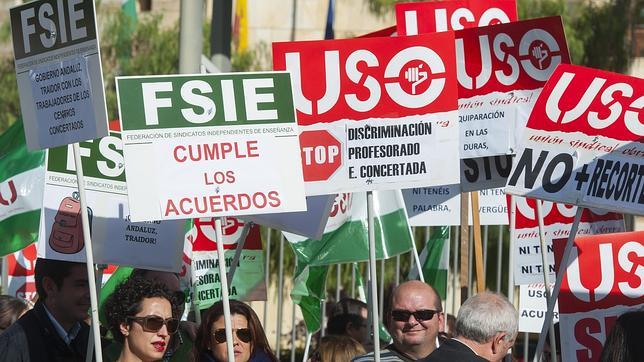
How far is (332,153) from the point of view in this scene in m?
7.29

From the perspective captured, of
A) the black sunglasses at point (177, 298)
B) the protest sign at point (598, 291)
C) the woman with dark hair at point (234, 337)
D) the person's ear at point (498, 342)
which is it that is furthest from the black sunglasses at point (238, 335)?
the protest sign at point (598, 291)

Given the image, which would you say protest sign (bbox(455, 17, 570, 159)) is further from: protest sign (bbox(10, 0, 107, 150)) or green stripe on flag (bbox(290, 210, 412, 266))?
protest sign (bbox(10, 0, 107, 150))

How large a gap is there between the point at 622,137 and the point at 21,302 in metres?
3.43

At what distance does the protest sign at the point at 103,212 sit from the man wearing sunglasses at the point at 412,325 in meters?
1.38

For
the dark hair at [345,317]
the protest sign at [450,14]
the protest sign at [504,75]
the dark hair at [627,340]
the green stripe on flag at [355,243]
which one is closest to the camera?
the dark hair at [627,340]

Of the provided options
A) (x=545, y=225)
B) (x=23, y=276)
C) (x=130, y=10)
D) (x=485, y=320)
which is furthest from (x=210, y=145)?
(x=130, y=10)

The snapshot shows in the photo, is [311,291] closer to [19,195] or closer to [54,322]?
[19,195]

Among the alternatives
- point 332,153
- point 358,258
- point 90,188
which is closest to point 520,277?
point 358,258

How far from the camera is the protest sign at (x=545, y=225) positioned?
858 cm

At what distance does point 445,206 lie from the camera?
9.85m

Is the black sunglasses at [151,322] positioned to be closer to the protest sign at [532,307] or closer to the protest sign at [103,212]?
the protest sign at [103,212]

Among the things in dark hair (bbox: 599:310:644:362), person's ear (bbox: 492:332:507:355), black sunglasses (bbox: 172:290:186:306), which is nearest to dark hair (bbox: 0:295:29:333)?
black sunglasses (bbox: 172:290:186:306)

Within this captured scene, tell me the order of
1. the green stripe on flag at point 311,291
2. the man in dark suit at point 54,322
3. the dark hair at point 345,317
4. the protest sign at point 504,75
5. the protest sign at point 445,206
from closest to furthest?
the man in dark suit at point 54,322 → the protest sign at point 504,75 → the dark hair at point 345,317 → the protest sign at point 445,206 → the green stripe on flag at point 311,291

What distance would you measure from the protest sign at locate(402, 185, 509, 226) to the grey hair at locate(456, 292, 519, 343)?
10.2 feet
